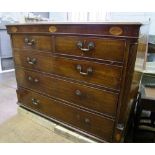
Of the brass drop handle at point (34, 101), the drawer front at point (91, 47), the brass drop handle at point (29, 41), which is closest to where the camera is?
the drawer front at point (91, 47)

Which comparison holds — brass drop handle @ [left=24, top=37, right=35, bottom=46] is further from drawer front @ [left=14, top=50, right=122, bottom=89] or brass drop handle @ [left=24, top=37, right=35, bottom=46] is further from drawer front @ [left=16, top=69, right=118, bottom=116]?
drawer front @ [left=16, top=69, right=118, bottom=116]

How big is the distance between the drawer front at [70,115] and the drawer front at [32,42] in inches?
16.7

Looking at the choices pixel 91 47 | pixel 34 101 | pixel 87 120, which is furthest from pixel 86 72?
pixel 34 101

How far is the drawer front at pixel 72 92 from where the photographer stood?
1088mm

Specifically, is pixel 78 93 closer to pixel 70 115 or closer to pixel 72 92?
pixel 72 92

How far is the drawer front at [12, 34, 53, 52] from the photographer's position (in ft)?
4.09

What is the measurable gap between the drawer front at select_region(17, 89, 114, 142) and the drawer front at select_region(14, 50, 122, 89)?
256 millimetres

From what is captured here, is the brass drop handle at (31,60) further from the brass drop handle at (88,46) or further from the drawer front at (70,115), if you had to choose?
the brass drop handle at (88,46)

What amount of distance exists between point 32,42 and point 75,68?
0.45 meters

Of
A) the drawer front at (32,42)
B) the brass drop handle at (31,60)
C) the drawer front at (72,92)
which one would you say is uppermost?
the drawer front at (32,42)

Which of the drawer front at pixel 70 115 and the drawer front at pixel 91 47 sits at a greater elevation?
the drawer front at pixel 91 47

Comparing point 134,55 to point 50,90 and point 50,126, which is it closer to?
point 50,90

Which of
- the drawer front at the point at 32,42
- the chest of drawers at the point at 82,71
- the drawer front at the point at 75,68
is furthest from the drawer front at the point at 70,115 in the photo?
the drawer front at the point at 32,42
